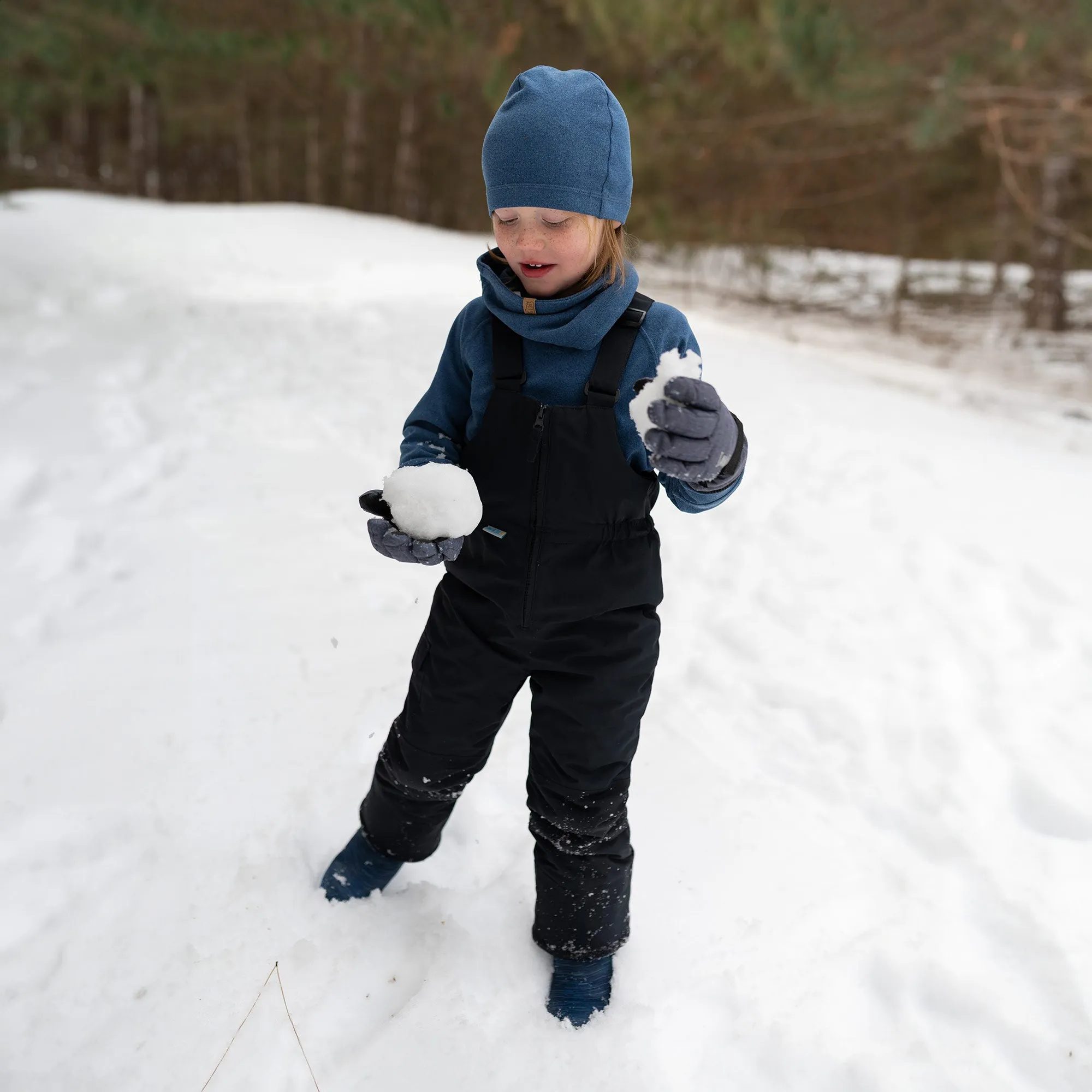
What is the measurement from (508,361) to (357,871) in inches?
48.6

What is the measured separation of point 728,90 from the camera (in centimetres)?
879

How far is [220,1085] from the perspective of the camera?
1524 mm

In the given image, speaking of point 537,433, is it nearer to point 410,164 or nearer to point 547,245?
point 547,245

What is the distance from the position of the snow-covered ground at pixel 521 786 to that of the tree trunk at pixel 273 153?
18844 millimetres

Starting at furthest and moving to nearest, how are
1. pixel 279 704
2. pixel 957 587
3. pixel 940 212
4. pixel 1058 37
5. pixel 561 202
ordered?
pixel 940 212 < pixel 1058 37 < pixel 957 587 < pixel 279 704 < pixel 561 202

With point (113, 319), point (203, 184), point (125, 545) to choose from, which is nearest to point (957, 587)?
point (125, 545)

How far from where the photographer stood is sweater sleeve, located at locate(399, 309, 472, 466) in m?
1.56

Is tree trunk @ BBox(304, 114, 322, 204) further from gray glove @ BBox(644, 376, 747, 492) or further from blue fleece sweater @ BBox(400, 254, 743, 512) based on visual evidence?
gray glove @ BBox(644, 376, 747, 492)

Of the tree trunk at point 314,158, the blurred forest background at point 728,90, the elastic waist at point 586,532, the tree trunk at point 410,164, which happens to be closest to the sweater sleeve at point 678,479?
the elastic waist at point 586,532

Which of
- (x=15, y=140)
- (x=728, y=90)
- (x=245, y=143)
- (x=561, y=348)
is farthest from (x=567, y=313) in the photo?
(x=15, y=140)

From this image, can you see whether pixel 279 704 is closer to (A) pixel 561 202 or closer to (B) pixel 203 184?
(A) pixel 561 202

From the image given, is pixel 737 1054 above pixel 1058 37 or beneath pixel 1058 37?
beneath

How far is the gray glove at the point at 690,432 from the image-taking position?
1.24m

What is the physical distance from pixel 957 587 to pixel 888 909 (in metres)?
1.65
